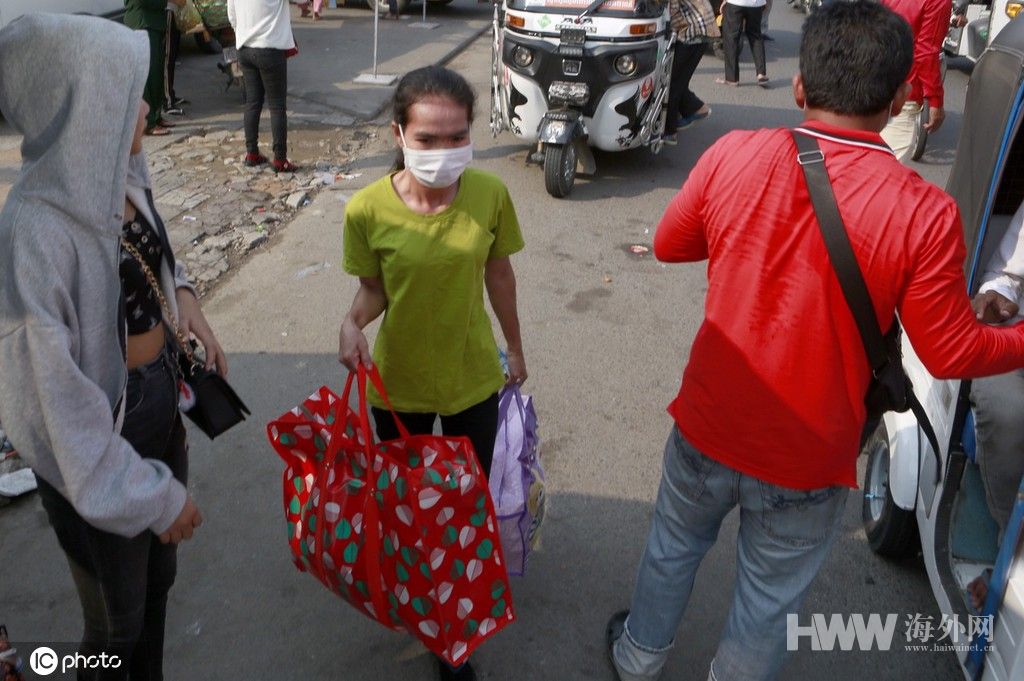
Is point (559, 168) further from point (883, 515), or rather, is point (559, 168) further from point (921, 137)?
point (883, 515)

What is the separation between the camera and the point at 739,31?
11.0 meters

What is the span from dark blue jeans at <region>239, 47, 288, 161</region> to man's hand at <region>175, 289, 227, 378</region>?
5.21m

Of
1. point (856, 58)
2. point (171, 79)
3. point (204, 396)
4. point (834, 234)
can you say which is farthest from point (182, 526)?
point (171, 79)

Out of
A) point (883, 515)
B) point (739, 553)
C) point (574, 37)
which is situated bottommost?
point (883, 515)

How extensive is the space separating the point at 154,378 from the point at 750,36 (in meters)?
10.6

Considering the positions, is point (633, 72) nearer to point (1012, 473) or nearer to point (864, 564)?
point (864, 564)

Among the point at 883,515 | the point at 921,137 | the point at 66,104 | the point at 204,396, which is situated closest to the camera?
the point at 66,104

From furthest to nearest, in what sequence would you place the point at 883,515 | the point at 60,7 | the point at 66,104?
the point at 60,7 < the point at 883,515 < the point at 66,104

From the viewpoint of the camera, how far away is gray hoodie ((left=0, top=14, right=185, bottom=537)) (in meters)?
1.68

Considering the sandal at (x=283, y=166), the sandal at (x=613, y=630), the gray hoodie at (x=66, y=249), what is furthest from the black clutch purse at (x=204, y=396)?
the sandal at (x=283, y=166)

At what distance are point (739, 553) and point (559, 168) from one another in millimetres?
4947

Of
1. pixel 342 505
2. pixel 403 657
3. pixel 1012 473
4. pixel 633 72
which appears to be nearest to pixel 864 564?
pixel 1012 473

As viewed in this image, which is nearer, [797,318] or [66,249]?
[66,249]

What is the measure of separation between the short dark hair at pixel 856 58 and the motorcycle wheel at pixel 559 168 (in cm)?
502
